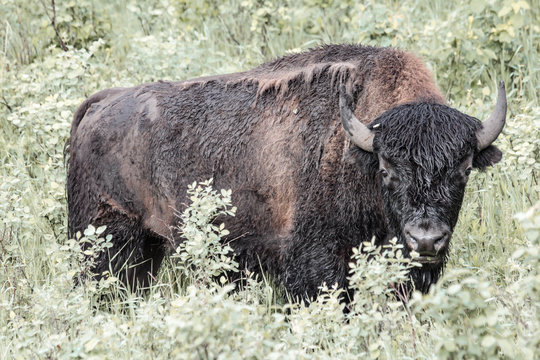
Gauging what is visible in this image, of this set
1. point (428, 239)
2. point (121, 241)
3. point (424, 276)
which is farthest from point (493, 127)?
point (121, 241)

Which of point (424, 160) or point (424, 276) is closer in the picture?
point (424, 160)

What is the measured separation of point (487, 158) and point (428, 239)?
798 millimetres

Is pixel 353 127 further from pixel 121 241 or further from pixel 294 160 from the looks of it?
pixel 121 241

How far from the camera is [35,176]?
7129mm

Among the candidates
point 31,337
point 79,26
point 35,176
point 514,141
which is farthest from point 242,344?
point 79,26

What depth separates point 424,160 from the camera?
4.27 meters

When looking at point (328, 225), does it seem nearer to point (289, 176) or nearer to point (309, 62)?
point (289, 176)

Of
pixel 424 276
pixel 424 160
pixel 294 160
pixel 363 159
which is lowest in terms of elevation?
pixel 424 276

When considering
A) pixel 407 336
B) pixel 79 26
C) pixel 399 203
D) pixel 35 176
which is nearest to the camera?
pixel 407 336

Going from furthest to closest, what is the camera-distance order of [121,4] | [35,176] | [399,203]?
[121,4]
[35,176]
[399,203]

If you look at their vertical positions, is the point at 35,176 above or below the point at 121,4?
below

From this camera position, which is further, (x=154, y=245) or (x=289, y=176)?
(x=154, y=245)

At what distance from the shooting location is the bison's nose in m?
4.12

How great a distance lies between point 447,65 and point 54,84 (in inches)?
149
